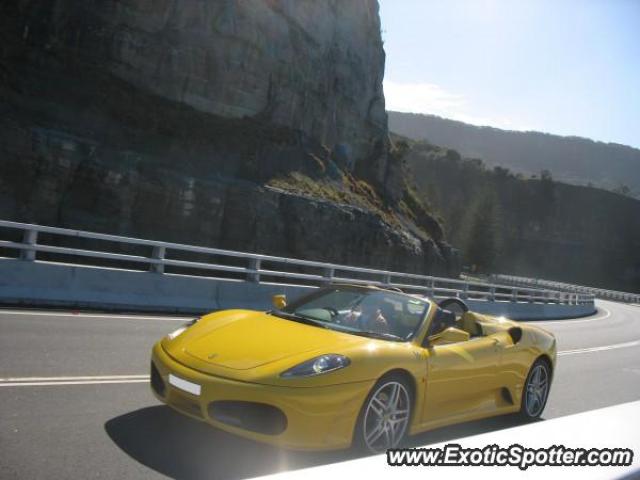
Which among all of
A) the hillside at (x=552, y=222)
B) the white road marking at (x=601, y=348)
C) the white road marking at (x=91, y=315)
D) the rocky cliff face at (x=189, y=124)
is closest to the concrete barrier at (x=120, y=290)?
the white road marking at (x=91, y=315)

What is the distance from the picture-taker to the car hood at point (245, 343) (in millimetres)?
4816

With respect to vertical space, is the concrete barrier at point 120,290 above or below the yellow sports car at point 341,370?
below

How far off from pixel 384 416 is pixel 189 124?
187ft

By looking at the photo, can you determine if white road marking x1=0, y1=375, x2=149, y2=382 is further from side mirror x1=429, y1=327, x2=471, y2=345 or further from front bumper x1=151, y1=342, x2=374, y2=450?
side mirror x1=429, y1=327, x2=471, y2=345

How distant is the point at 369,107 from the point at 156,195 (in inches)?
1272

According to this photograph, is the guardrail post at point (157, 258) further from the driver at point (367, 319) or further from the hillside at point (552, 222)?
the hillside at point (552, 222)

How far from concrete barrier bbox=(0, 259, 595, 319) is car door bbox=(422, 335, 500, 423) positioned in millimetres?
8173

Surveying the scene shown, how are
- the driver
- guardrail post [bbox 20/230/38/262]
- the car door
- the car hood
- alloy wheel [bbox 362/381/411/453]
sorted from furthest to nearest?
guardrail post [bbox 20/230/38/262] < the driver < the car door < alloy wheel [bbox 362/381/411/453] < the car hood

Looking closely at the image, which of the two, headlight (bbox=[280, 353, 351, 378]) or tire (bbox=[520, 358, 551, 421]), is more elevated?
headlight (bbox=[280, 353, 351, 378])

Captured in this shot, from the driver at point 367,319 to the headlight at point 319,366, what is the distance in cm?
96

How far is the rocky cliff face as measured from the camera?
50031 mm

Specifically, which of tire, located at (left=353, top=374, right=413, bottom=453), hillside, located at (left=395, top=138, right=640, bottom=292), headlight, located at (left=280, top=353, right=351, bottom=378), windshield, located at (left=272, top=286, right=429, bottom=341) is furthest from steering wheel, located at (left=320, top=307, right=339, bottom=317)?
hillside, located at (left=395, top=138, right=640, bottom=292)

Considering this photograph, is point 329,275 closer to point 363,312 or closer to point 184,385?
point 363,312

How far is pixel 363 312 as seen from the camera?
6000 mm
